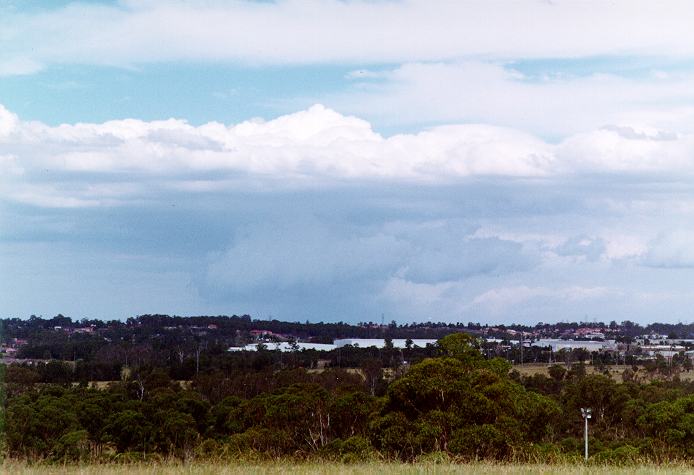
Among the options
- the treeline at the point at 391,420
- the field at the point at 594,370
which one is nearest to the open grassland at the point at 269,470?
the treeline at the point at 391,420

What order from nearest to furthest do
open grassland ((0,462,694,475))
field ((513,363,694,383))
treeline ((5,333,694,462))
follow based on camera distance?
open grassland ((0,462,694,475)), treeline ((5,333,694,462)), field ((513,363,694,383))

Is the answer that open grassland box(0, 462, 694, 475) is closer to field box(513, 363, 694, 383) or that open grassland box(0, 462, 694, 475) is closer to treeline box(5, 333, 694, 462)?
treeline box(5, 333, 694, 462)

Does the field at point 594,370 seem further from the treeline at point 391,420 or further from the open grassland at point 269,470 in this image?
the open grassland at point 269,470

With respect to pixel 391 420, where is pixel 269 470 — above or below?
above

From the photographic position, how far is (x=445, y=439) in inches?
1335

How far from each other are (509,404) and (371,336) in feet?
514

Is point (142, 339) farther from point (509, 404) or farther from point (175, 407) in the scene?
point (509, 404)

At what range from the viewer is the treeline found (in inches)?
1328

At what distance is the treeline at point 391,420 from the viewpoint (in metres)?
33.7

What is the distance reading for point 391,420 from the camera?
35.0 m

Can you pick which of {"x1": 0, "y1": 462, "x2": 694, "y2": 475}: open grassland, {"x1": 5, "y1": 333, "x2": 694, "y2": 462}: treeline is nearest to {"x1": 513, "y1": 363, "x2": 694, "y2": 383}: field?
{"x1": 5, "y1": 333, "x2": 694, "y2": 462}: treeline

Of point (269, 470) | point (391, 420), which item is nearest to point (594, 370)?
point (391, 420)

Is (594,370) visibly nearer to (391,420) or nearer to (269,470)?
(391,420)

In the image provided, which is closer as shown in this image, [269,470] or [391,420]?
[269,470]
